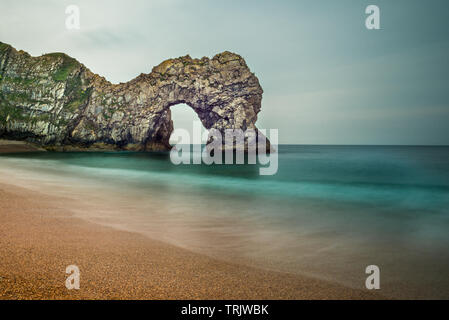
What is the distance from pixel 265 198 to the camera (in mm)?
11641

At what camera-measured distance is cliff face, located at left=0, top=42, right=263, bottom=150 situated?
52.8 meters

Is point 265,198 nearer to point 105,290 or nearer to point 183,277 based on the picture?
point 183,277

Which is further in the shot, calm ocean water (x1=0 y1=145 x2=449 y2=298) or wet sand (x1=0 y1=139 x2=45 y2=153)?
wet sand (x1=0 y1=139 x2=45 y2=153)

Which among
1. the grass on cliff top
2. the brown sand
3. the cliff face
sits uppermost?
the grass on cliff top

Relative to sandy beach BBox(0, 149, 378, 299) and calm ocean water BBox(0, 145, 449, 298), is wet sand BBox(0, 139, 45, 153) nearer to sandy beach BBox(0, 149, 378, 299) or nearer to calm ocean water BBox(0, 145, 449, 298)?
calm ocean water BBox(0, 145, 449, 298)

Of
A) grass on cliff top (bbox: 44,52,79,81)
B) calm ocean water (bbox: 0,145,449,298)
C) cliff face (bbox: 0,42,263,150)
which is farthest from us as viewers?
grass on cliff top (bbox: 44,52,79,81)

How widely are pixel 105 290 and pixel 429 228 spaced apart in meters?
8.58

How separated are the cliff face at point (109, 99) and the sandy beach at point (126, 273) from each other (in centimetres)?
4809

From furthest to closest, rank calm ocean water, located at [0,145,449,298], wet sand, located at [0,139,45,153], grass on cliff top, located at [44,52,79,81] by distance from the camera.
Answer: grass on cliff top, located at [44,52,79,81]
wet sand, located at [0,139,45,153]
calm ocean water, located at [0,145,449,298]

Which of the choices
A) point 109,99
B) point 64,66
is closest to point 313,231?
point 109,99

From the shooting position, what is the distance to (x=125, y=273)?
3.35m


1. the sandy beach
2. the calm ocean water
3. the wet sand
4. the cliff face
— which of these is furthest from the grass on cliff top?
the sandy beach

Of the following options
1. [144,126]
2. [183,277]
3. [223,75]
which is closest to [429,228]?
[183,277]

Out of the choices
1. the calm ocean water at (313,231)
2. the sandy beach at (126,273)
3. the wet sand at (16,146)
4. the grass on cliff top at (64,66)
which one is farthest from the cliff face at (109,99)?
the sandy beach at (126,273)
